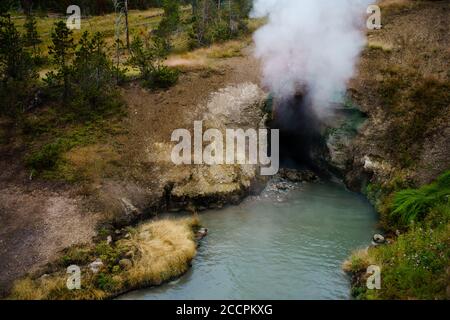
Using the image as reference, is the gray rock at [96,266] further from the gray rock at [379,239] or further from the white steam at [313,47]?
the white steam at [313,47]

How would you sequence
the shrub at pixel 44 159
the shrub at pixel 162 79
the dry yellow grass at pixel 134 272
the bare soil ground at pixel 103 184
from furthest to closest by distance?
the shrub at pixel 162 79, the shrub at pixel 44 159, the bare soil ground at pixel 103 184, the dry yellow grass at pixel 134 272

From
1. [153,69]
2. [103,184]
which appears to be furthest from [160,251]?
[153,69]

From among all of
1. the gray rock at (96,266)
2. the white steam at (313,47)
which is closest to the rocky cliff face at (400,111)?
the white steam at (313,47)

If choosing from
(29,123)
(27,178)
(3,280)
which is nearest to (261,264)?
(3,280)

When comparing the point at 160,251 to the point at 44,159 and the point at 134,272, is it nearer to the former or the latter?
the point at 134,272

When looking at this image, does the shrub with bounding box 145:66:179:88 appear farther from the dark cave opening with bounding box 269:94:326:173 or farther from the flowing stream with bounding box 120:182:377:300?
the flowing stream with bounding box 120:182:377:300
